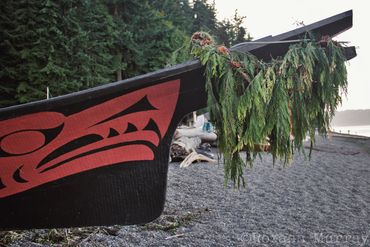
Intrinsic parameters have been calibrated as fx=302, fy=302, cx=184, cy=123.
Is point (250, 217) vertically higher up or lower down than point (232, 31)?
lower down

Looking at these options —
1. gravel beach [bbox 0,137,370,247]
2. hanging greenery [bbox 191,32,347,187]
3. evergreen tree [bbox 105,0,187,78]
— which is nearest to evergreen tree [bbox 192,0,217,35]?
evergreen tree [bbox 105,0,187,78]

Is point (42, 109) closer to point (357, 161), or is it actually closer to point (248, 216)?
point (248, 216)

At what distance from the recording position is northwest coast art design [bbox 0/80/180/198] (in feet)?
7.84

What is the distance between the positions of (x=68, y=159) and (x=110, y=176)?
0.37 metres

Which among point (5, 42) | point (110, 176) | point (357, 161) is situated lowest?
point (357, 161)

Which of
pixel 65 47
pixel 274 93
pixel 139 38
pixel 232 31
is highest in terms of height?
pixel 232 31

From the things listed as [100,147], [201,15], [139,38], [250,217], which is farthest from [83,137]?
[201,15]

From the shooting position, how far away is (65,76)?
59.8 feet

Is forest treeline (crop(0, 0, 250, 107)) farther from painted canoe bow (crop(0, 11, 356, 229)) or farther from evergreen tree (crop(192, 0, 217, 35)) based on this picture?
evergreen tree (crop(192, 0, 217, 35))

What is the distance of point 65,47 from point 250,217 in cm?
1715

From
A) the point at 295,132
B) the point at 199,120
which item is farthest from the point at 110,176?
the point at 199,120

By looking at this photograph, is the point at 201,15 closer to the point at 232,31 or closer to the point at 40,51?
the point at 232,31

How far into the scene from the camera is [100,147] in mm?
2539

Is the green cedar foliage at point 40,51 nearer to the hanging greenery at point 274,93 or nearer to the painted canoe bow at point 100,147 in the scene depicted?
the painted canoe bow at point 100,147
